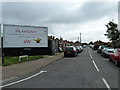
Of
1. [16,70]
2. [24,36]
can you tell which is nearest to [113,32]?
[24,36]

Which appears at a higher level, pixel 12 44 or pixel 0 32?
pixel 0 32

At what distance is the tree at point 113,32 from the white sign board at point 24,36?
23129mm

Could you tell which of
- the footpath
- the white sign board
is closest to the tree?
the white sign board

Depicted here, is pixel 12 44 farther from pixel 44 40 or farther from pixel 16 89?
pixel 16 89

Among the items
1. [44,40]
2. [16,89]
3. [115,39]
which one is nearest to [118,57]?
[16,89]

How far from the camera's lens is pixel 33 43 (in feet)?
90.0

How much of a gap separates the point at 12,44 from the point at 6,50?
1.40 meters

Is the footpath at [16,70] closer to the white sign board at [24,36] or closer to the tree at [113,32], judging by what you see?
the white sign board at [24,36]

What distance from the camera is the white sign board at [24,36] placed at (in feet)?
82.7

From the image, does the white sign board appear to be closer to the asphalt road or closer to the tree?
Answer: the asphalt road

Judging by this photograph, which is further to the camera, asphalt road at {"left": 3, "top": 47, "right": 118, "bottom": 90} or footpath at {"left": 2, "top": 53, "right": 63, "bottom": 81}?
footpath at {"left": 2, "top": 53, "right": 63, "bottom": 81}

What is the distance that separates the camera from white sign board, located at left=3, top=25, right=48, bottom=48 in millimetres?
25203

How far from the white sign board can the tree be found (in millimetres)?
23129

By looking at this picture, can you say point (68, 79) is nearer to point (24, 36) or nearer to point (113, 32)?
point (24, 36)
